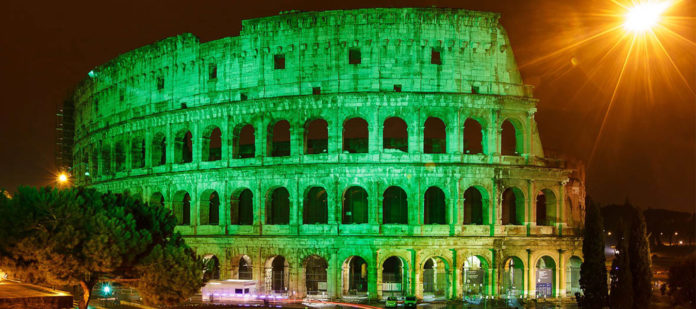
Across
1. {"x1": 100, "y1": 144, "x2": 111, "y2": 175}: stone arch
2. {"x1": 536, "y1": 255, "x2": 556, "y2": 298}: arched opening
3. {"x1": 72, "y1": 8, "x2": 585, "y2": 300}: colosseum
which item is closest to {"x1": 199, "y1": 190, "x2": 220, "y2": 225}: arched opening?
{"x1": 72, "y1": 8, "x2": 585, "y2": 300}: colosseum

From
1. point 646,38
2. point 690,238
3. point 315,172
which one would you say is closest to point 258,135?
point 315,172

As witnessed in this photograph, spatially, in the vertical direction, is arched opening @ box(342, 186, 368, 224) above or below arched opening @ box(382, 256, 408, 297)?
above

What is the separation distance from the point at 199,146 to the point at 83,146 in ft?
47.3

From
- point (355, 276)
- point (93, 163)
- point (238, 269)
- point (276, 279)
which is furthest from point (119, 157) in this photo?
point (355, 276)

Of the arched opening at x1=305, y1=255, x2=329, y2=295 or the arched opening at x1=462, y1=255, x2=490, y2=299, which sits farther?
the arched opening at x1=305, y1=255, x2=329, y2=295

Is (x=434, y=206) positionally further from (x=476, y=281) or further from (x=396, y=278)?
(x=476, y=281)

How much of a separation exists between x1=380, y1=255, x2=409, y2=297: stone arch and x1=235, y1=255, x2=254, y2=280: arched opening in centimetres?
686

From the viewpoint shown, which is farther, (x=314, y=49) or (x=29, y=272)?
(x=314, y=49)

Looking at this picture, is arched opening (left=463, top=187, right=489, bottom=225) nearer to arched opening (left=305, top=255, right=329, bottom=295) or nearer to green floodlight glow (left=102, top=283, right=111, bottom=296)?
arched opening (left=305, top=255, right=329, bottom=295)

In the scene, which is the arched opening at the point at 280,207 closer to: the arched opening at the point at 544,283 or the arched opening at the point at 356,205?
the arched opening at the point at 356,205

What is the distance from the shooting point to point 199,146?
40.0 m

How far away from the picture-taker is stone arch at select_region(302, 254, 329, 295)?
120 ft

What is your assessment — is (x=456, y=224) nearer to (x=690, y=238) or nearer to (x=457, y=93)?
(x=457, y=93)

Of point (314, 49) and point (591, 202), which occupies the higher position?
point (314, 49)
